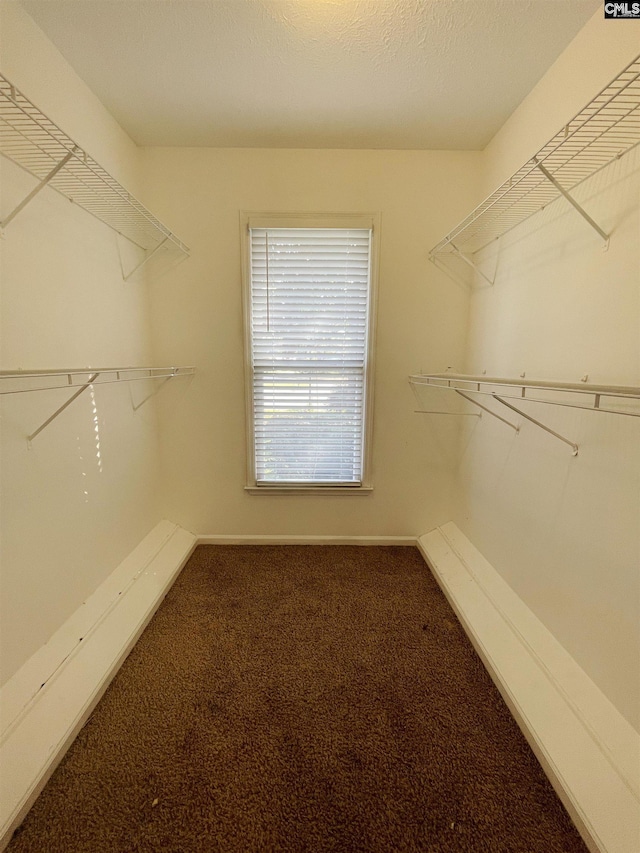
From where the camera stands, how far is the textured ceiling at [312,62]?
1.20 m

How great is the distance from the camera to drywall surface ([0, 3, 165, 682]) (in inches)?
45.1

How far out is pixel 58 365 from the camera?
1353 millimetres

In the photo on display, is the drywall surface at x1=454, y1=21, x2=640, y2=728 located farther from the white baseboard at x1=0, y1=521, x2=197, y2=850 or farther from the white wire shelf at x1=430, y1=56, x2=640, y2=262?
the white baseboard at x1=0, y1=521, x2=197, y2=850

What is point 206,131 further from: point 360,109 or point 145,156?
point 360,109

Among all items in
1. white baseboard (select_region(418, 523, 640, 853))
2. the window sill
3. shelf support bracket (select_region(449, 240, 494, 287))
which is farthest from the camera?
the window sill

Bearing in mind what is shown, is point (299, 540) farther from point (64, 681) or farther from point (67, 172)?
point (67, 172)

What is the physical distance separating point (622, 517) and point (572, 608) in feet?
1.42

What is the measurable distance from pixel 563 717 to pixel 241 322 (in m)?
2.33

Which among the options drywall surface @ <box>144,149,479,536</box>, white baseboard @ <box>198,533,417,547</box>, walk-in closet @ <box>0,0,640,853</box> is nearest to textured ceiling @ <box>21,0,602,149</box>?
walk-in closet @ <box>0,0,640,853</box>

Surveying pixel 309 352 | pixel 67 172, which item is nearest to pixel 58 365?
pixel 67 172

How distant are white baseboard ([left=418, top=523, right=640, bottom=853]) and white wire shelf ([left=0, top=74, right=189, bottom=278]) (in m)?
2.38

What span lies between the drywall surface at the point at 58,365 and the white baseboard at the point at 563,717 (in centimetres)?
179

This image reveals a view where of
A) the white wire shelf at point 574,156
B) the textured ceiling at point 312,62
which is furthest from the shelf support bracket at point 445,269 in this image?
the textured ceiling at point 312,62

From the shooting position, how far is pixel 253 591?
188 cm
